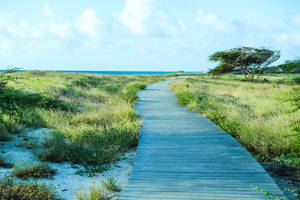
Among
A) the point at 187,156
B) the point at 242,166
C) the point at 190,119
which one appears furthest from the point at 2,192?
the point at 190,119

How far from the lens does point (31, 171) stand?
4.78 metres

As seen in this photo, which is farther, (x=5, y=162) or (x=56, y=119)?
(x=56, y=119)

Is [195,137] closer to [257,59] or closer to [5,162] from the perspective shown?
[5,162]

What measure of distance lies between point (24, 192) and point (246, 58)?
35.3m

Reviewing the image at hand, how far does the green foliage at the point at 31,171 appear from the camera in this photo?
15.4 feet

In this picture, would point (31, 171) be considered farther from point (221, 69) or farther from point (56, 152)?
point (221, 69)

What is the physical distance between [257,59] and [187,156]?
3351 cm

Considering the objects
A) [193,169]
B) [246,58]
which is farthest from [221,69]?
[193,169]

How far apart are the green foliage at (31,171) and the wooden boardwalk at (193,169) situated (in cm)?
164

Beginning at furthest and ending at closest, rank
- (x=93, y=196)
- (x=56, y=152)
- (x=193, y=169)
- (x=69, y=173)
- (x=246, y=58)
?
1. (x=246, y=58)
2. (x=56, y=152)
3. (x=69, y=173)
4. (x=193, y=169)
5. (x=93, y=196)

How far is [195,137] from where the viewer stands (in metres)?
6.94

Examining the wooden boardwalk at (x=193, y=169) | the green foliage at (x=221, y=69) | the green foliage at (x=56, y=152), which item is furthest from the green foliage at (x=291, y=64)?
the green foliage at (x=221, y=69)

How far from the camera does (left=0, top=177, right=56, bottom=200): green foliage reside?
3726 mm

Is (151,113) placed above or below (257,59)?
below
